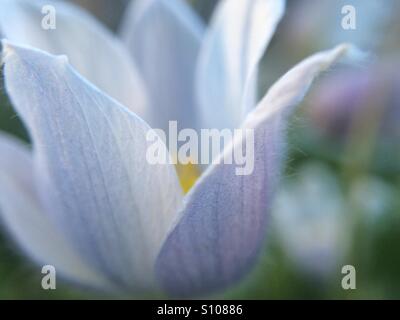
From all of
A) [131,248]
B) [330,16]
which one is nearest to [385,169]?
[330,16]

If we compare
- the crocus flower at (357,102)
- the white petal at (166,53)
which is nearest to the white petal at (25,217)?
the white petal at (166,53)

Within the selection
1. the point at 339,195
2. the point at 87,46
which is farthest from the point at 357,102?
the point at 87,46

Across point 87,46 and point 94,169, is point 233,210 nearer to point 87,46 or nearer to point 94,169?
point 94,169

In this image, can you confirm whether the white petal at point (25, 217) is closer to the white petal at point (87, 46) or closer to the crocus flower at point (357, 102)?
the white petal at point (87, 46)

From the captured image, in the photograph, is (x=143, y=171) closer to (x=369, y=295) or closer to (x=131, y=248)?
(x=131, y=248)

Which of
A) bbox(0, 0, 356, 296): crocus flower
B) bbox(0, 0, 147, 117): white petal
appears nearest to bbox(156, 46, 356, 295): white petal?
bbox(0, 0, 356, 296): crocus flower

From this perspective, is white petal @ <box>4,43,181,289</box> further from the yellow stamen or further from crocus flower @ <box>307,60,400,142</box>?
crocus flower @ <box>307,60,400,142</box>
